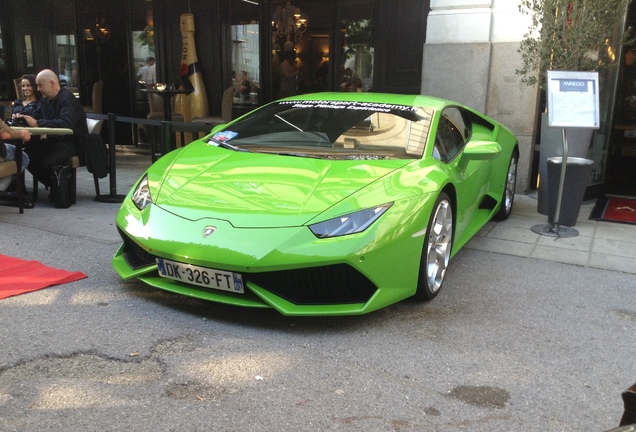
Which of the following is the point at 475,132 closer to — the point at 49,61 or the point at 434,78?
the point at 434,78

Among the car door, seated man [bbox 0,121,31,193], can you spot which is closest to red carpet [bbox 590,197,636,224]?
the car door

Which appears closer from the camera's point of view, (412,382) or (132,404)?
(132,404)

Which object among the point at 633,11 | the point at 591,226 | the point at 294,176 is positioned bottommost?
the point at 591,226

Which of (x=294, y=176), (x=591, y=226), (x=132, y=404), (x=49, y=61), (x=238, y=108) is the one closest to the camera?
(x=132, y=404)

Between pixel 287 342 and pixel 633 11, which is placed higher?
pixel 633 11

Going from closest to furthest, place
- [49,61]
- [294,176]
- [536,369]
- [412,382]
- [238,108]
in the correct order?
1. [412,382]
2. [536,369]
3. [294,176]
4. [238,108]
5. [49,61]

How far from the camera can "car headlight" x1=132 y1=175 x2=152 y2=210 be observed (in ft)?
11.9

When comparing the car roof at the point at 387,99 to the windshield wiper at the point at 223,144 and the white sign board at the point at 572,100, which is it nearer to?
the windshield wiper at the point at 223,144

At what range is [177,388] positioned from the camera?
266 centimetres

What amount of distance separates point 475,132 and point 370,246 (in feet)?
8.52

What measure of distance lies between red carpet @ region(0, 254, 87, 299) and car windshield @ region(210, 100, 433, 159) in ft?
4.54

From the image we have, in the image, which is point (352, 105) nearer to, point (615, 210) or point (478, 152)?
point (478, 152)

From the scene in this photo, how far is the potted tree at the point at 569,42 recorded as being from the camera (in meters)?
5.74

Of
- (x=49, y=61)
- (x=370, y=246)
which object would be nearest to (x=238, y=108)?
(x=49, y=61)
